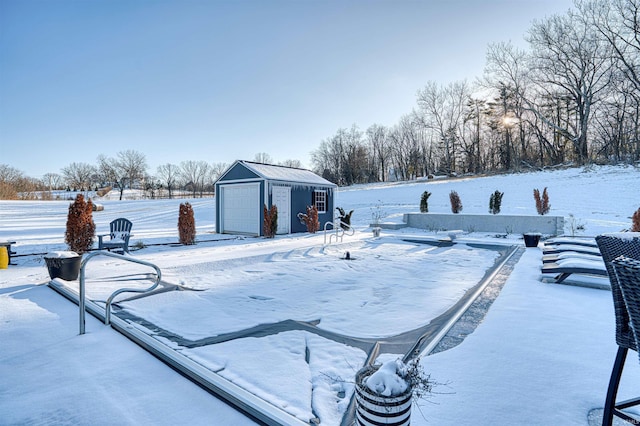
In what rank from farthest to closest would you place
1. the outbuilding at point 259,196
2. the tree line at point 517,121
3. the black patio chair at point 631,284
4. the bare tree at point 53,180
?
1. the bare tree at point 53,180
2. the tree line at point 517,121
3. the outbuilding at point 259,196
4. the black patio chair at point 631,284

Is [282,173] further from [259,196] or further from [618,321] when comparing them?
[618,321]

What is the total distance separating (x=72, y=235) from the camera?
264 inches

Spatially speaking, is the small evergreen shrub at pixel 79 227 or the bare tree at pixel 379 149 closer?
the small evergreen shrub at pixel 79 227

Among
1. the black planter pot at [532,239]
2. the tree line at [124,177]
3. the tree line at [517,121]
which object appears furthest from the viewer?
the tree line at [124,177]

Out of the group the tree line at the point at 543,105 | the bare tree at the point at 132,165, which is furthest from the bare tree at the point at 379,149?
the bare tree at the point at 132,165

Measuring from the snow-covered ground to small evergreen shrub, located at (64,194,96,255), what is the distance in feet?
2.17

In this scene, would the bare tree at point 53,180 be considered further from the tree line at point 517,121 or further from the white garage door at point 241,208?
the white garage door at point 241,208

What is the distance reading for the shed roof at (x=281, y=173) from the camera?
10945 mm

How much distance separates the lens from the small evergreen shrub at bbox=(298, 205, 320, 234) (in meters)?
11.8

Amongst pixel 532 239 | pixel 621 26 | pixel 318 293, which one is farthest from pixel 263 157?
pixel 318 293

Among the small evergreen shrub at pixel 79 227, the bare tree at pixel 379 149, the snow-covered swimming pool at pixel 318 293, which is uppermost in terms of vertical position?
the bare tree at pixel 379 149

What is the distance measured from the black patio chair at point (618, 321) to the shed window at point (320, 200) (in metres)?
11.1

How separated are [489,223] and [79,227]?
1300 centimetres

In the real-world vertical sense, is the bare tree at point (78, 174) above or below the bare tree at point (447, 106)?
below
